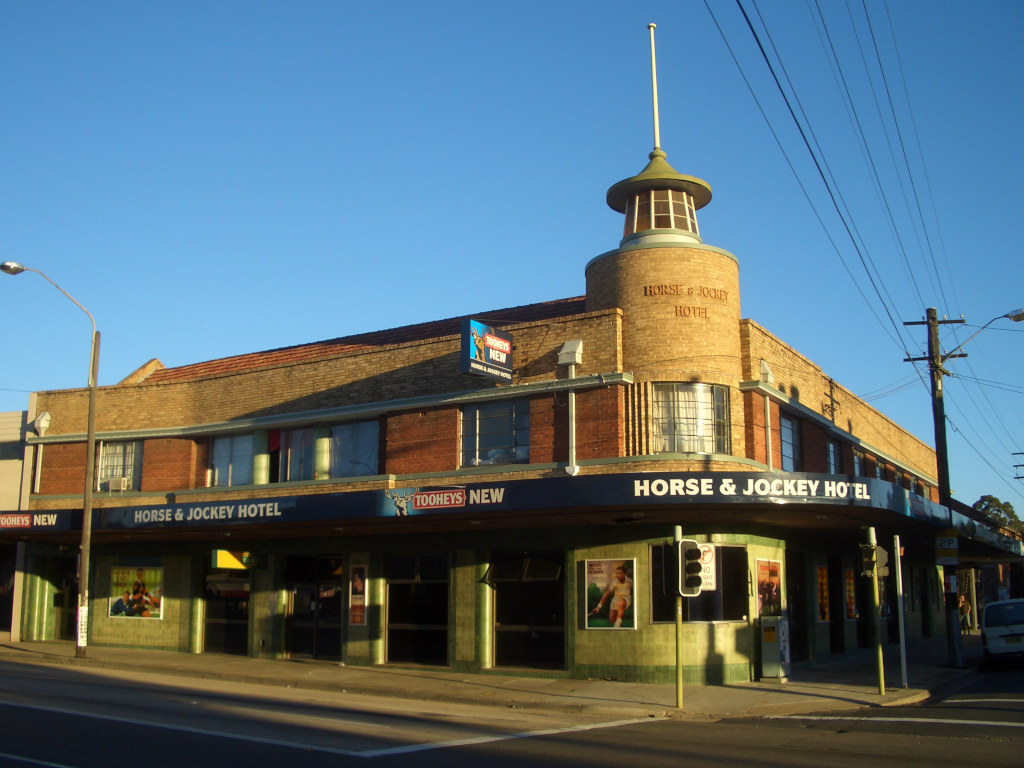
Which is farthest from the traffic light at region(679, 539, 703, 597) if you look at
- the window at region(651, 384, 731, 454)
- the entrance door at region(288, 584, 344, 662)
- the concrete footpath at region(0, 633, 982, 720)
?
the entrance door at region(288, 584, 344, 662)

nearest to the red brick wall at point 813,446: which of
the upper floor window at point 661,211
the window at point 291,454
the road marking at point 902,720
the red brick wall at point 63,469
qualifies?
the upper floor window at point 661,211

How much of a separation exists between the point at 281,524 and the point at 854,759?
14718 mm

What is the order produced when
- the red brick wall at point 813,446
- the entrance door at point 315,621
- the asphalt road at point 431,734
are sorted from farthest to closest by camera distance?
the red brick wall at point 813,446, the entrance door at point 315,621, the asphalt road at point 431,734

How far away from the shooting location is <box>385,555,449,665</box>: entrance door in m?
22.4

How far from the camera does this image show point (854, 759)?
35.3 feet

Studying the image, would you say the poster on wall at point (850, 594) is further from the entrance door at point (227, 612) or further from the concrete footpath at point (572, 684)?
the entrance door at point (227, 612)

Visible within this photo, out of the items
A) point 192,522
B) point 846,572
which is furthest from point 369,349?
point 846,572

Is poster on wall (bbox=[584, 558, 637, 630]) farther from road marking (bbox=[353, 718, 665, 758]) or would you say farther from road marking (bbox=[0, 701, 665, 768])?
road marking (bbox=[0, 701, 665, 768])

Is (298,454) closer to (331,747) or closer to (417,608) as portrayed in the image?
(417,608)

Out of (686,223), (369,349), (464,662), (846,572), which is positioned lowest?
(464,662)

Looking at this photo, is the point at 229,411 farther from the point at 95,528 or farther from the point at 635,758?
the point at 635,758

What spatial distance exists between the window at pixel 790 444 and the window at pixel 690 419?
2.88m

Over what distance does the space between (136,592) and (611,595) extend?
14.4 metres

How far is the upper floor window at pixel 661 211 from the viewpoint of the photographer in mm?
23406
